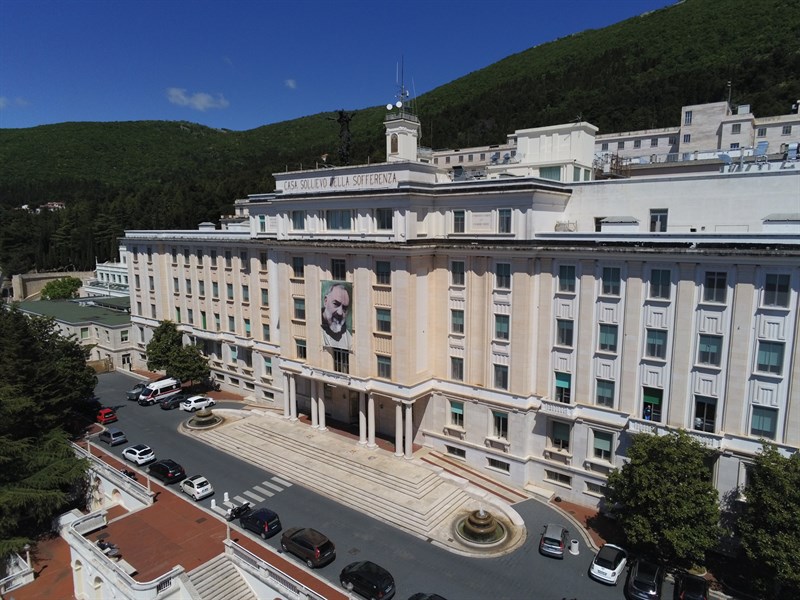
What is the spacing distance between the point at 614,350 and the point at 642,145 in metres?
51.6

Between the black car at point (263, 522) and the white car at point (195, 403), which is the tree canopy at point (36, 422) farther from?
the black car at point (263, 522)

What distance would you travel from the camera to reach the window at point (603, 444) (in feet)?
121

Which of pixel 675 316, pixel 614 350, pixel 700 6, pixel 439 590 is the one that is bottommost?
pixel 439 590

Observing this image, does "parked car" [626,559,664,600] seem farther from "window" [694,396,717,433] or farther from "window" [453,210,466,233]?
"window" [453,210,466,233]

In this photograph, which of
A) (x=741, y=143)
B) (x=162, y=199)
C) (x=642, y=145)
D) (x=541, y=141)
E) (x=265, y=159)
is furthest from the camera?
(x=265, y=159)

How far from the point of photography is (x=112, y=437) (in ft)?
166

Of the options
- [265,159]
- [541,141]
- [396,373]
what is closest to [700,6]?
[265,159]

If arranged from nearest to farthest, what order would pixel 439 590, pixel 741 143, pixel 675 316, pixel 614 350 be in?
pixel 439 590
pixel 675 316
pixel 614 350
pixel 741 143

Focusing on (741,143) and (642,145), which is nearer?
(741,143)

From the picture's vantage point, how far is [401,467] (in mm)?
42625

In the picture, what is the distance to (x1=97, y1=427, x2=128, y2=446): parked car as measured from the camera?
5041 cm

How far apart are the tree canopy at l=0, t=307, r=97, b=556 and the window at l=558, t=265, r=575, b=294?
131 ft

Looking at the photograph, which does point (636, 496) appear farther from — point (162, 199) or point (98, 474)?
point (162, 199)

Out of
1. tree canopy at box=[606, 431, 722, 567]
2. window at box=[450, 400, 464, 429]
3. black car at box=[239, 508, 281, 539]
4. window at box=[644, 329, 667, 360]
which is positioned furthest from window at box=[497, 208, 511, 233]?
black car at box=[239, 508, 281, 539]
